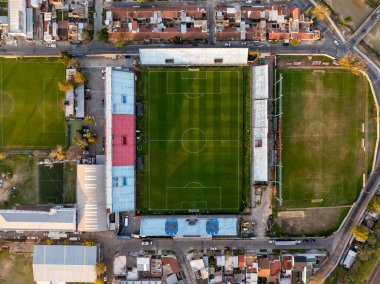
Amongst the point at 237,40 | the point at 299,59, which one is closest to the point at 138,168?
the point at 237,40

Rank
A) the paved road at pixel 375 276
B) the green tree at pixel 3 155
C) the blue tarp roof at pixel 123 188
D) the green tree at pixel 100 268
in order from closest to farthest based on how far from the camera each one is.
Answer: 1. the blue tarp roof at pixel 123 188
2. the green tree at pixel 100 268
3. the green tree at pixel 3 155
4. the paved road at pixel 375 276

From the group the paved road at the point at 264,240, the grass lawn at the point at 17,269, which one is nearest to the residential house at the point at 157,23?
the paved road at the point at 264,240

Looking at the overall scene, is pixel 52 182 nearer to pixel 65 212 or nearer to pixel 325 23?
pixel 65 212

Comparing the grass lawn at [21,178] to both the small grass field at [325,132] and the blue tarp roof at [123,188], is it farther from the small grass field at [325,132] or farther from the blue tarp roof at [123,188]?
the small grass field at [325,132]

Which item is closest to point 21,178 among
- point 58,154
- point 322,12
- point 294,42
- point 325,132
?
point 58,154

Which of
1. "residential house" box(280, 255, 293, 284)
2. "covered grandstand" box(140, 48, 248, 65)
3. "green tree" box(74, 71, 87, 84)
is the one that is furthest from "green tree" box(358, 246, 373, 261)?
"green tree" box(74, 71, 87, 84)

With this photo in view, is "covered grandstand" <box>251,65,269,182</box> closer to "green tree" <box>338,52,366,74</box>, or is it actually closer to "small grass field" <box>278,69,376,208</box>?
"small grass field" <box>278,69,376,208</box>

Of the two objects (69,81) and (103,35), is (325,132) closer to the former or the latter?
(103,35)
